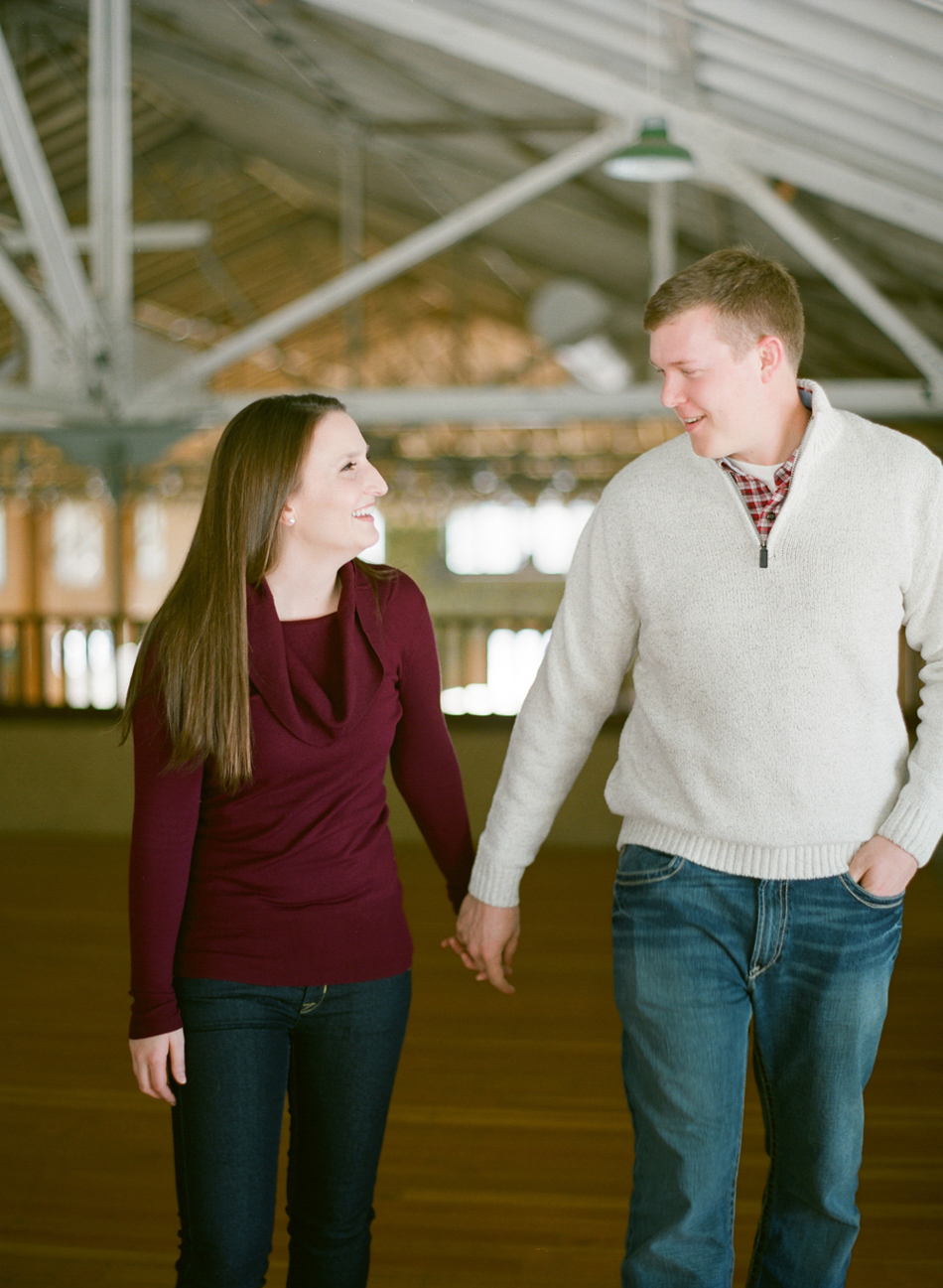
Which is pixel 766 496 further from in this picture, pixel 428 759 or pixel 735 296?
pixel 428 759

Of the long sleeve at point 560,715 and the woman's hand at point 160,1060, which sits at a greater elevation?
the long sleeve at point 560,715

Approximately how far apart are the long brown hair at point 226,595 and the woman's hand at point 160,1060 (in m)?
0.31

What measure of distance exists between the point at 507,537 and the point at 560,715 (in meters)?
14.9

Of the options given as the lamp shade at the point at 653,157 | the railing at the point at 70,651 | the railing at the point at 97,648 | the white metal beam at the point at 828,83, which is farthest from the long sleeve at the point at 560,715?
the railing at the point at 70,651

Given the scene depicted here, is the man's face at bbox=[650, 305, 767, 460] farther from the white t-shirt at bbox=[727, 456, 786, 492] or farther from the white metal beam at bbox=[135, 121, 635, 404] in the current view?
the white metal beam at bbox=[135, 121, 635, 404]

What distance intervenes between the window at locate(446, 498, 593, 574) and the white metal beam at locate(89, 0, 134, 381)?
34.4ft

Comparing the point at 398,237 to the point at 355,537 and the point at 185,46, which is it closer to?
the point at 185,46

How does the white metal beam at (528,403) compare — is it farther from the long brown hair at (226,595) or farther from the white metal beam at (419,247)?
the long brown hair at (226,595)

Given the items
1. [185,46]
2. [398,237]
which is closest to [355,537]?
[185,46]

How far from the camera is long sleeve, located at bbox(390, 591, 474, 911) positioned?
6.09ft

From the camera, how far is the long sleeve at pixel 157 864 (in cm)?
161

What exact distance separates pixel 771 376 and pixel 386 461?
1003cm

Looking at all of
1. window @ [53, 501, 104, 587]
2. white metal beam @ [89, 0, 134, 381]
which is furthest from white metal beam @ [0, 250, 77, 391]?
window @ [53, 501, 104, 587]

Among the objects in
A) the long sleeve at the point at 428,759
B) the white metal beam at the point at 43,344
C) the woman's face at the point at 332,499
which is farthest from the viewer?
the white metal beam at the point at 43,344
